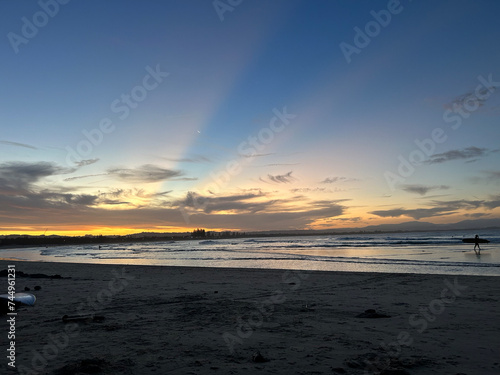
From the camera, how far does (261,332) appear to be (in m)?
7.77

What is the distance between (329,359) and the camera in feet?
19.6

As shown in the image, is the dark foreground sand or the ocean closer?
the dark foreground sand

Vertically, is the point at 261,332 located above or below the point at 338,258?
above

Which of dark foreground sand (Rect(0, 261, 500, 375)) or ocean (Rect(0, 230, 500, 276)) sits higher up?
dark foreground sand (Rect(0, 261, 500, 375))

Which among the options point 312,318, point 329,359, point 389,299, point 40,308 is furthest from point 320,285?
point 40,308

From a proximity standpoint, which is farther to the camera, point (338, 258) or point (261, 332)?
point (338, 258)

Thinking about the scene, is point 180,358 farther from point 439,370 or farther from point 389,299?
point 389,299

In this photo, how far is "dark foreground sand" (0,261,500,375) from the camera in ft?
18.7

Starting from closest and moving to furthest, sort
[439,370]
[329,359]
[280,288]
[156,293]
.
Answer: [439,370] < [329,359] < [156,293] < [280,288]

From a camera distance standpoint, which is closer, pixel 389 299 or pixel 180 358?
pixel 180 358

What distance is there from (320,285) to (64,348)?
10904 millimetres

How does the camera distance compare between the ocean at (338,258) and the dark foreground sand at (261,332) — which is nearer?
the dark foreground sand at (261,332)

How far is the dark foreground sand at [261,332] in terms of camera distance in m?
5.71

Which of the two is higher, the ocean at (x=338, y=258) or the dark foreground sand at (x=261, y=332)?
the dark foreground sand at (x=261, y=332)
